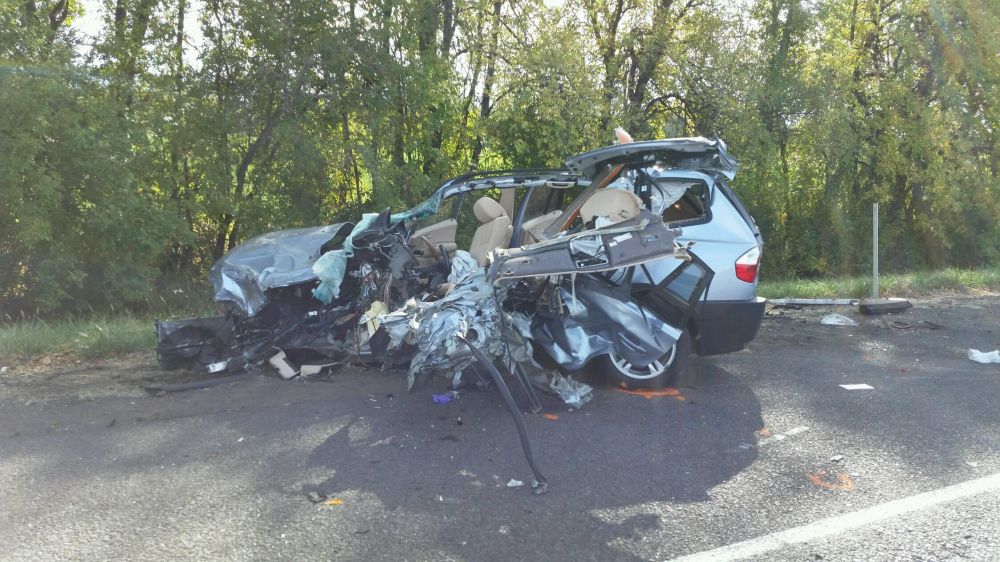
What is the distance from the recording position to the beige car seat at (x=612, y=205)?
19.2 feet

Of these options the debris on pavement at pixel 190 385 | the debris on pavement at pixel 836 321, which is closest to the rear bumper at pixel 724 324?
the debris on pavement at pixel 836 321

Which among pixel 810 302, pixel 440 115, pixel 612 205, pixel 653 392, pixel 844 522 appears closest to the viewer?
pixel 844 522

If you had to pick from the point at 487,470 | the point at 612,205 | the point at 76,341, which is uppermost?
the point at 612,205

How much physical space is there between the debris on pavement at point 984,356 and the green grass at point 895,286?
146 inches

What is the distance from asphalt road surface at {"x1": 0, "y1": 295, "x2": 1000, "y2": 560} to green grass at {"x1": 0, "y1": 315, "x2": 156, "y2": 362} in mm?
569

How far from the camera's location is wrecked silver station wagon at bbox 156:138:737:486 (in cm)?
520

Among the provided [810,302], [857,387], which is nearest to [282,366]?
[857,387]

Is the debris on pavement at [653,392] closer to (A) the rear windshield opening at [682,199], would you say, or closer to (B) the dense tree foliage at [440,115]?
(A) the rear windshield opening at [682,199]

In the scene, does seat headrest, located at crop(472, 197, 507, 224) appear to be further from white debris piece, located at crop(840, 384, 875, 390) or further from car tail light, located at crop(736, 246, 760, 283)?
white debris piece, located at crop(840, 384, 875, 390)

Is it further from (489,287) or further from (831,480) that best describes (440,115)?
(831,480)

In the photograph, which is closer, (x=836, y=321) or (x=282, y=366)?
(x=282, y=366)

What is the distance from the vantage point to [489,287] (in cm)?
541

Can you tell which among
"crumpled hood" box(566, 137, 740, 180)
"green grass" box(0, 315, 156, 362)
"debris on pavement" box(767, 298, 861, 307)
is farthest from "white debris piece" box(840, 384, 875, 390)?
"green grass" box(0, 315, 156, 362)

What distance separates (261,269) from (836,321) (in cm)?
699
